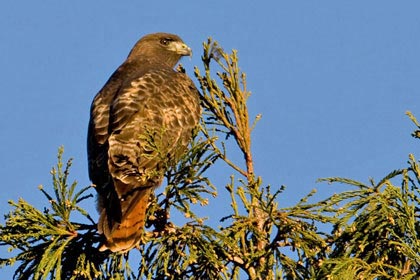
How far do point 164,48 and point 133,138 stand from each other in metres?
3.44

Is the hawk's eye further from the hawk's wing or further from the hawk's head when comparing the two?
the hawk's wing

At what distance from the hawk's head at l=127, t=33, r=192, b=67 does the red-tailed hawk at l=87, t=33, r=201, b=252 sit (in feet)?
3.96

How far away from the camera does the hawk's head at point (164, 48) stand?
902 centimetres

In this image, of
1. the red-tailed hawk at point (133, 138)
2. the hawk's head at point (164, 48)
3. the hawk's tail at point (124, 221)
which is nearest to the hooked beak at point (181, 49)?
the hawk's head at point (164, 48)

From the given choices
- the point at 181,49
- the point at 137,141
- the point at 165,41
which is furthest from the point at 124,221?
the point at 165,41

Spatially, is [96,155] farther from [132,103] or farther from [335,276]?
[335,276]

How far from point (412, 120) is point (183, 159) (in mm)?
1430

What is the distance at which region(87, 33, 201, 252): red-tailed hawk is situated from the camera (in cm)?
511

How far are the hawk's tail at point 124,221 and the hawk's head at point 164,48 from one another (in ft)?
11.9

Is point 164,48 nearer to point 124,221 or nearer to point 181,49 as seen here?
point 181,49

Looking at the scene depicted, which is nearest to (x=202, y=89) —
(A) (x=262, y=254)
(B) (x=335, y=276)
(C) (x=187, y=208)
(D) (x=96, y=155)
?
(D) (x=96, y=155)

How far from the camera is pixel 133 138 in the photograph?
5.85 metres

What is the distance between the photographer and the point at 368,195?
430 centimetres

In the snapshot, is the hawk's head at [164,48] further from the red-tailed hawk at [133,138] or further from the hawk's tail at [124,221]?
the hawk's tail at [124,221]
